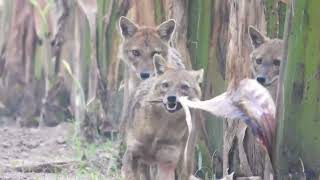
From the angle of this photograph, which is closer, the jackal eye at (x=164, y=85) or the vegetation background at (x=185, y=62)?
the vegetation background at (x=185, y=62)

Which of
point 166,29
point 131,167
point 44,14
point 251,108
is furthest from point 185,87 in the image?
point 44,14

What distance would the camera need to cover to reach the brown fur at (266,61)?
17.4 ft

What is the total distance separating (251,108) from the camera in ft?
11.5

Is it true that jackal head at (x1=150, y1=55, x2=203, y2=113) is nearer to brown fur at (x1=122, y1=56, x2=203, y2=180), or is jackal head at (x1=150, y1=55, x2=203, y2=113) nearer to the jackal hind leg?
brown fur at (x1=122, y1=56, x2=203, y2=180)

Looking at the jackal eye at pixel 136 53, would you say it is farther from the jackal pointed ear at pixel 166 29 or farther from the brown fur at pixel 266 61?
the brown fur at pixel 266 61

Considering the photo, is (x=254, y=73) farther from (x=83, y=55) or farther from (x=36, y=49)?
(x=36, y=49)

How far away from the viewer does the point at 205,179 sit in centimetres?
564

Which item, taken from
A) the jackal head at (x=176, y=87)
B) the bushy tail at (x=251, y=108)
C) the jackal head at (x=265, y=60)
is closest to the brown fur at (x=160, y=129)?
the jackal head at (x=176, y=87)

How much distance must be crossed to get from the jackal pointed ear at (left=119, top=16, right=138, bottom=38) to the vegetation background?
14cm

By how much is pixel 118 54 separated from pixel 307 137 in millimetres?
4374

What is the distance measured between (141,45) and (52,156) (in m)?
1.32

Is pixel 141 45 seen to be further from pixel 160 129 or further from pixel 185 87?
pixel 185 87

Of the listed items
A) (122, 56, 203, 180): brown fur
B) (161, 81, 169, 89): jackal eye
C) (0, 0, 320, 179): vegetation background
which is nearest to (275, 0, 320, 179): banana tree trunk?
(0, 0, 320, 179): vegetation background

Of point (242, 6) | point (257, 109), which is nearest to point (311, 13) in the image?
point (257, 109)
